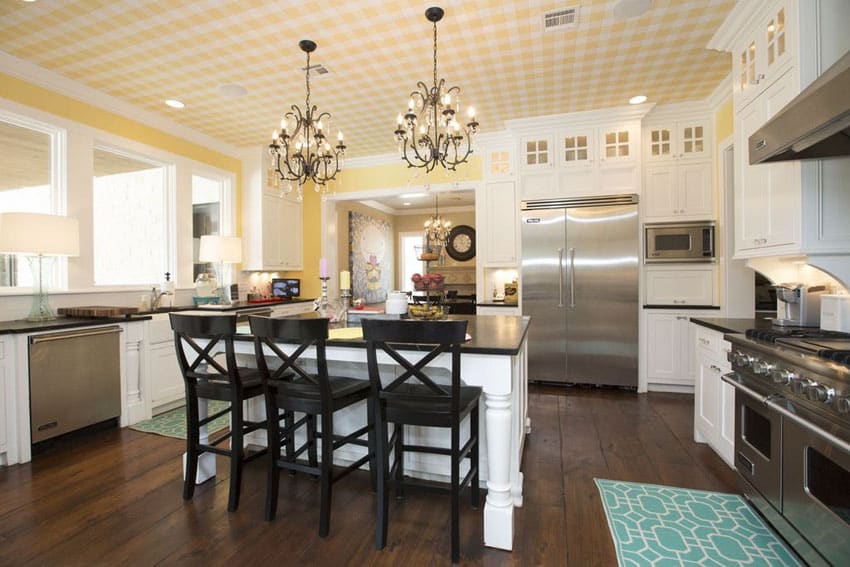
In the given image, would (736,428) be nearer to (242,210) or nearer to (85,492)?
(85,492)

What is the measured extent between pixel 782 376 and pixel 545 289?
2.86m

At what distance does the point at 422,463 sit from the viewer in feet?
7.90

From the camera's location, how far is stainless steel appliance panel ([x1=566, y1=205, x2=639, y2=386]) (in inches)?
170

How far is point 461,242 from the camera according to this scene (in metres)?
9.45

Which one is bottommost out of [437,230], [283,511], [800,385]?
[283,511]

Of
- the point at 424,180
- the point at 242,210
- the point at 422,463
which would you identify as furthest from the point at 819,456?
the point at 242,210

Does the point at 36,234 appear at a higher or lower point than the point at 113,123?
lower

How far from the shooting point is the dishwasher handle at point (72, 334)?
8.95ft

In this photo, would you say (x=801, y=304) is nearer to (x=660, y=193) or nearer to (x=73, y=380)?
(x=660, y=193)

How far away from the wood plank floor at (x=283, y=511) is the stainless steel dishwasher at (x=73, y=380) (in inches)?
7.6

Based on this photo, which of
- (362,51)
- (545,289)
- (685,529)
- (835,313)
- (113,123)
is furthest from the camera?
(545,289)

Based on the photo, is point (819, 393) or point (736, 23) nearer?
point (819, 393)

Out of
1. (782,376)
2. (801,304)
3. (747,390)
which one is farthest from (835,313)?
(782,376)

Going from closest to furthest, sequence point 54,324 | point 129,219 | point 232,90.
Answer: point 54,324 → point 232,90 → point 129,219
